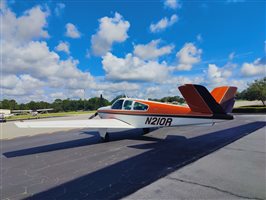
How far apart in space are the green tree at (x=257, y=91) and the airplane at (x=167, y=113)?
26609 mm

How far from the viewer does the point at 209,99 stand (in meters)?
6.96

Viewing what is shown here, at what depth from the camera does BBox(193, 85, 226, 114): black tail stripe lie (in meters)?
6.83

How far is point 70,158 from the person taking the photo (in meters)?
6.75

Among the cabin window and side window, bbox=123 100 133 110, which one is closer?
the cabin window

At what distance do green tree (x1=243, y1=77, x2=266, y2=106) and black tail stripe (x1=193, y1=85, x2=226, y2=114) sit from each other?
1135 inches

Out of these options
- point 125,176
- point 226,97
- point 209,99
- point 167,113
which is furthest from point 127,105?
point 125,176

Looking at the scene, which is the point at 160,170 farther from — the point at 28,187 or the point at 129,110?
the point at 129,110

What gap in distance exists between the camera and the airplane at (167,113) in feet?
23.0

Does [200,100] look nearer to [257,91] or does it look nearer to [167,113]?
[167,113]

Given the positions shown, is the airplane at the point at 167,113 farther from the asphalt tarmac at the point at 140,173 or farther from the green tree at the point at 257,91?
the green tree at the point at 257,91

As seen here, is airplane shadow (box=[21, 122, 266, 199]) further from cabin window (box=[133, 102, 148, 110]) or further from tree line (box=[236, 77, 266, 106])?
tree line (box=[236, 77, 266, 106])

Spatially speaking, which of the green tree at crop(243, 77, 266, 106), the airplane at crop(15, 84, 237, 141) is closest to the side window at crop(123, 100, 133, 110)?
the airplane at crop(15, 84, 237, 141)

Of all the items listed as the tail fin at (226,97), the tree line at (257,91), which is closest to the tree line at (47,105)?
the tree line at (257,91)

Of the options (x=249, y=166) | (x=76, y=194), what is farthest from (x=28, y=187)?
(x=249, y=166)
